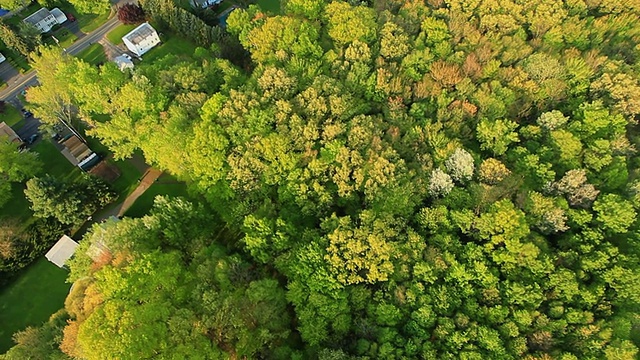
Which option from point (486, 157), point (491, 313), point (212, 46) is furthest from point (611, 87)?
point (212, 46)

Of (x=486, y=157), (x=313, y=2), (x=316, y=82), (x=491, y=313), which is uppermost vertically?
(x=313, y=2)

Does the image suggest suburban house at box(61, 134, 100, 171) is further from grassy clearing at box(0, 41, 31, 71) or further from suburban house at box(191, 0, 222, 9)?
suburban house at box(191, 0, 222, 9)

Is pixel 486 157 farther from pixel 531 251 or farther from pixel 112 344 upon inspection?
pixel 112 344

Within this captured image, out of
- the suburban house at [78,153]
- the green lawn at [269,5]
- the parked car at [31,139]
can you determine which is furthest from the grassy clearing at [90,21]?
the green lawn at [269,5]

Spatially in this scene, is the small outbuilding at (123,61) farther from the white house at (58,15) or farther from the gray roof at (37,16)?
the gray roof at (37,16)

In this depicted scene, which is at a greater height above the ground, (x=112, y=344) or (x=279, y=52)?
(x=279, y=52)

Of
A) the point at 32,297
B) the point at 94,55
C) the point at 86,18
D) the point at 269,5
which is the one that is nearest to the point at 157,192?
the point at 32,297

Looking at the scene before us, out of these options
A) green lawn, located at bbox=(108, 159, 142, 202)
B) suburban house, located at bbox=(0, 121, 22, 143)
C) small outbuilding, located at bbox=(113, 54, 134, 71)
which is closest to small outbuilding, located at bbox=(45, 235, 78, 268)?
green lawn, located at bbox=(108, 159, 142, 202)
